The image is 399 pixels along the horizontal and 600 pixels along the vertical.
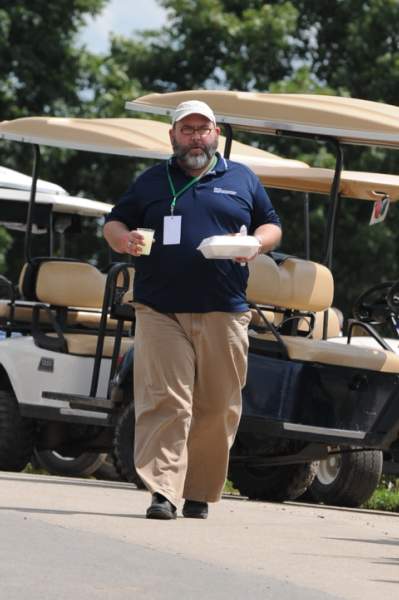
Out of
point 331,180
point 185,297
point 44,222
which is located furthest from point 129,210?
point 44,222

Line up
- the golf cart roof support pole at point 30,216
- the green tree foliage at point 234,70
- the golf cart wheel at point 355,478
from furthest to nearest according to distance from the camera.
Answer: the green tree foliage at point 234,70, the golf cart roof support pole at point 30,216, the golf cart wheel at point 355,478

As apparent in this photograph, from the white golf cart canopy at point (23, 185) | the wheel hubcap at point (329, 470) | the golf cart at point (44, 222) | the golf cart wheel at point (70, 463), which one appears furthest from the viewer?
the white golf cart canopy at point (23, 185)

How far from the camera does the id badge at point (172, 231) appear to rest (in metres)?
9.03

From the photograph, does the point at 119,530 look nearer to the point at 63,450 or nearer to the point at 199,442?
the point at 199,442

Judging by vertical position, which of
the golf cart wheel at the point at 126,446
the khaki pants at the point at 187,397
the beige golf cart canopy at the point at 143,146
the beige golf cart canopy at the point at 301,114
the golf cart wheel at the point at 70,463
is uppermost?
the beige golf cart canopy at the point at 301,114

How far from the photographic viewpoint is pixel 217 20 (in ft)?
109

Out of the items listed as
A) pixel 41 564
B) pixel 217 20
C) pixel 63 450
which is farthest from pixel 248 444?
pixel 217 20

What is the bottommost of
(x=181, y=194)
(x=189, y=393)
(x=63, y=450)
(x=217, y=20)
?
(x=63, y=450)

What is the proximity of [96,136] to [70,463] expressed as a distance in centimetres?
253

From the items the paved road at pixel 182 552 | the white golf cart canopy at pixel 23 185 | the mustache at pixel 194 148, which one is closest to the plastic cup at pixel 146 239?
the mustache at pixel 194 148

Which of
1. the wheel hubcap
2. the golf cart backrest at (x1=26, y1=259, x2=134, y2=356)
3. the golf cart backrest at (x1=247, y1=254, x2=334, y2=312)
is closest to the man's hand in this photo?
the golf cart backrest at (x1=247, y1=254, x2=334, y2=312)

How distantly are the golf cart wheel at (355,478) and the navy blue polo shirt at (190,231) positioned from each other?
3308 mm

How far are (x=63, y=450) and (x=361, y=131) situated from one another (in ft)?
11.3

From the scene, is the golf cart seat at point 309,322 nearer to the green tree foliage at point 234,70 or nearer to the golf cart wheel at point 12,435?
the golf cart wheel at point 12,435
